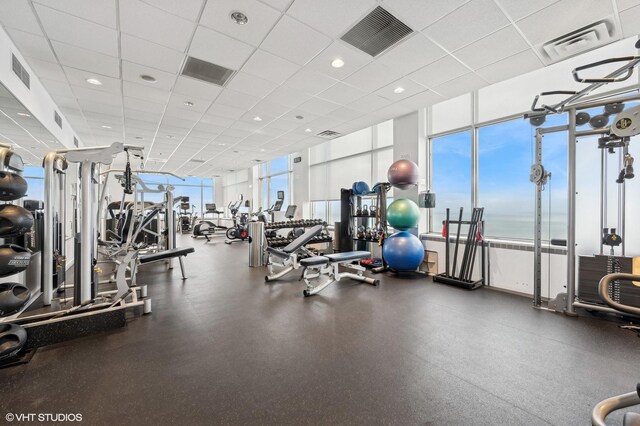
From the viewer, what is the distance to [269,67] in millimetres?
3686

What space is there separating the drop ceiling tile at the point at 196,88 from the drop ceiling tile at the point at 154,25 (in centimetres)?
96

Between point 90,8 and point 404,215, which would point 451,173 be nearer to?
point 404,215

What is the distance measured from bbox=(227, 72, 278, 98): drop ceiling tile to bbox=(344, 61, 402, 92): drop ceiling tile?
1267 millimetres

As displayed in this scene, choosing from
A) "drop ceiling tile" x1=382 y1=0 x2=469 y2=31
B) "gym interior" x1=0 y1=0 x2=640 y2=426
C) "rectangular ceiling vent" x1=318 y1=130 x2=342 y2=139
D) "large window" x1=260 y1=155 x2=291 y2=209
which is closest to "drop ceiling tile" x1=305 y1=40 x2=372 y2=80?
"gym interior" x1=0 y1=0 x2=640 y2=426

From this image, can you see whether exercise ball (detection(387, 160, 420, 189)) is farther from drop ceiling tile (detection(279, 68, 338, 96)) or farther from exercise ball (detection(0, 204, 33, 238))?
exercise ball (detection(0, 204, 33, 238))

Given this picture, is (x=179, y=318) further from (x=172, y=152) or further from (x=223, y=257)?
(x=172, y=152)

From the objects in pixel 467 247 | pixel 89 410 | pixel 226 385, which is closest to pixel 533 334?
pixel 467 247

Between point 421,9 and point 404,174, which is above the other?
point 421,9

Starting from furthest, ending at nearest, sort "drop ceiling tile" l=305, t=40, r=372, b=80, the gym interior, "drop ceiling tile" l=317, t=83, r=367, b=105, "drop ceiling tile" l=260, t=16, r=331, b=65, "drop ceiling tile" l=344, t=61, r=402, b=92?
"drop ceiling tile" l=317, t=83, r=367, b=105 → "drop ceiling tile" l=344, t=61, r=402, b=92 → "drop ceiling tile" l=305, t=40, r=372, b=80 → "drop ceiling tile" l=260, t=16, r=331, b=65 → the gym interior

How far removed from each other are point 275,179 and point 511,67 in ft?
29.1

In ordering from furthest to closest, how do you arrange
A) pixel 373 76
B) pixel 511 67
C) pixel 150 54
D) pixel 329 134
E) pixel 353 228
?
1. pixel 329 134
2. pixel 353 228
3. pixel 373 76
4. pixel 511 67
5. pixel 150 54

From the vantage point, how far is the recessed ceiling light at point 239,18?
2.66 metres

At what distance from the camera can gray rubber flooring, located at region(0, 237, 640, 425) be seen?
5.16ft

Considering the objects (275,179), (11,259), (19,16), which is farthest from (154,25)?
(275,179)
